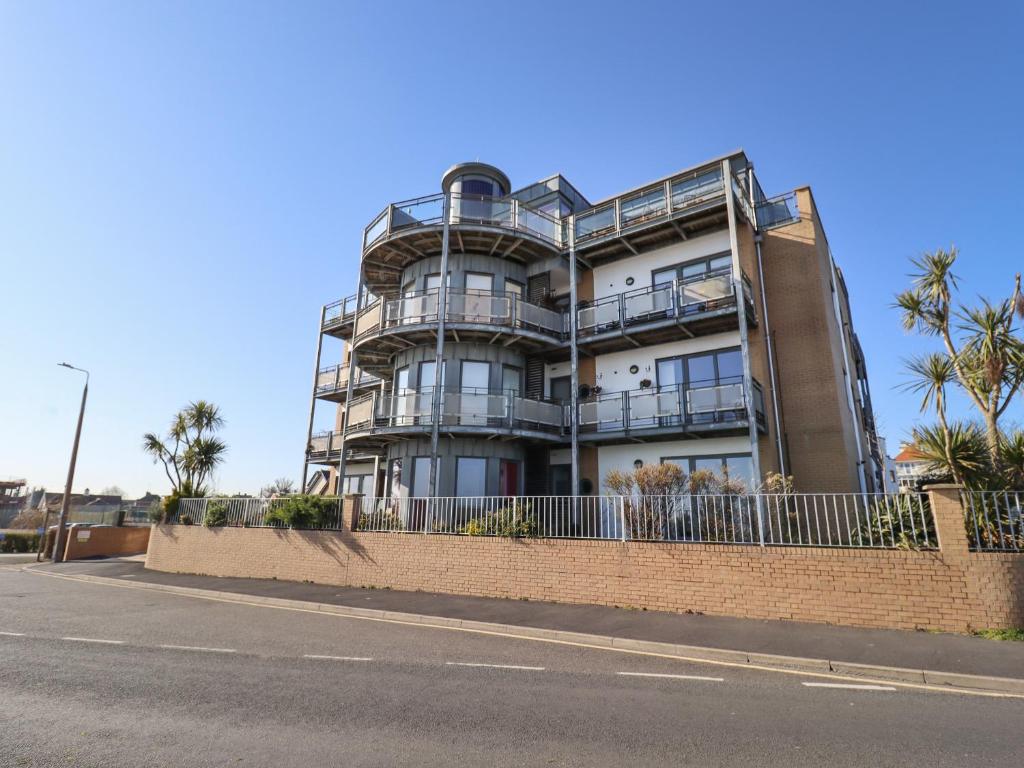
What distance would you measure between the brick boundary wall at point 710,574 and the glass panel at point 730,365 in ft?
22.3

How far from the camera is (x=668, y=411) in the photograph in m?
15.2

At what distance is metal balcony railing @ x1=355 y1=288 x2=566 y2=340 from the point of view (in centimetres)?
1700

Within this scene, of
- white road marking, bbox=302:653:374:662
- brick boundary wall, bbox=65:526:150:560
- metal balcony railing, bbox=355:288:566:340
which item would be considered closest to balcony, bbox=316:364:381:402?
metal balcony railing, bbox=355:288:566:340

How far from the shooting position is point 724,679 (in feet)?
21.1

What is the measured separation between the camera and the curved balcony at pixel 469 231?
17.5m

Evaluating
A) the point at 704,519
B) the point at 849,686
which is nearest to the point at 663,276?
the point at 704,519

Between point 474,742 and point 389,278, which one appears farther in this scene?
point 389,278

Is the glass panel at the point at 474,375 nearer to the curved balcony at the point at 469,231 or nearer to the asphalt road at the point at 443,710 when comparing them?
the curved balcony at the point at 469,231

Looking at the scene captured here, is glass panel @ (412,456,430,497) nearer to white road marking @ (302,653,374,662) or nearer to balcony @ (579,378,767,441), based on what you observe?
balcony @ (579,378,767,441)

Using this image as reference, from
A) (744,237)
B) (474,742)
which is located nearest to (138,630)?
(474,742)

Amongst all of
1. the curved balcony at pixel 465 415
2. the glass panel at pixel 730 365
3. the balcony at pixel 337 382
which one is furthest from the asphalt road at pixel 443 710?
the balcony at pixel 337 382

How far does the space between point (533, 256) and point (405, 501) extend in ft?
31.0

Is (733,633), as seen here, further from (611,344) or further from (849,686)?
(611,344)

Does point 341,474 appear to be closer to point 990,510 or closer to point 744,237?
point 744,237
